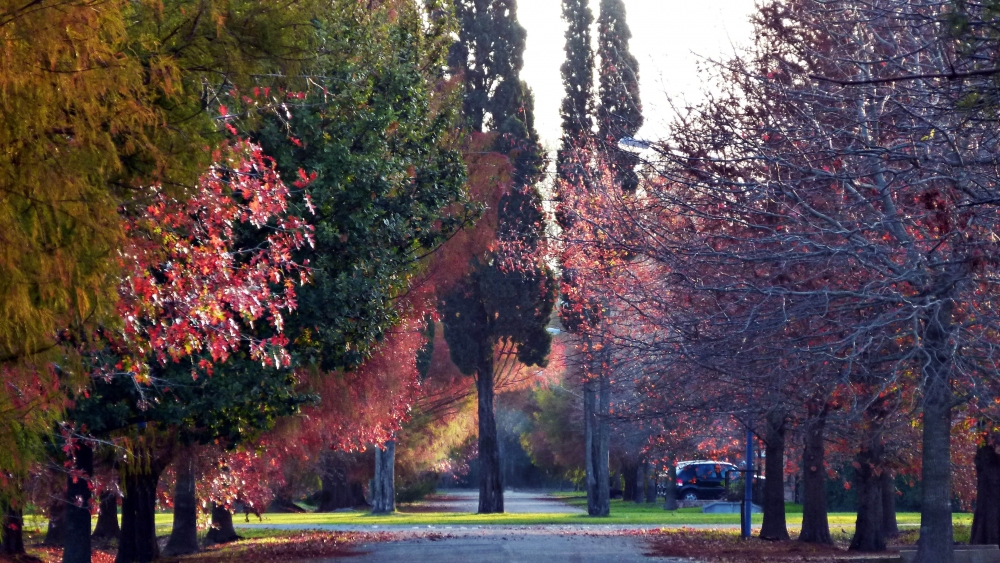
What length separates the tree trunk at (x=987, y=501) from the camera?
20797mm

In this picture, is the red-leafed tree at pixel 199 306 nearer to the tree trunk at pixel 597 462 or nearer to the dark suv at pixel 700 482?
the tree trunk at pixel 597 462

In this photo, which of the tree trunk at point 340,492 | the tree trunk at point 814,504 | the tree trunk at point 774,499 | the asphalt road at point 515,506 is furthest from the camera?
A: the tree trunk at point 340,492

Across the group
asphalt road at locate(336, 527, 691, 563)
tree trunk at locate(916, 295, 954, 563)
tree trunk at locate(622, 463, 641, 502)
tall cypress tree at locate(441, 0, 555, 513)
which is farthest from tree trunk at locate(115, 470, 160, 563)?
tree trunk at locate(622, 463, 641, 502)

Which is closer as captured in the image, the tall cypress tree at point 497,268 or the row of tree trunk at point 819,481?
the row of tree trunk at point 819,481

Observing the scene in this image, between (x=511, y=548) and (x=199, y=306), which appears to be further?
(x=511, y=548)

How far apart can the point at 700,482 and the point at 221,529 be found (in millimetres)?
29435

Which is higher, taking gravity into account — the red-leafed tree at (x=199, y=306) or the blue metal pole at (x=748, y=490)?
the red-leafed tree at (x=199, y=306)

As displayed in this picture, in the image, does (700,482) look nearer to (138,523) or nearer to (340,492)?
(340,492)

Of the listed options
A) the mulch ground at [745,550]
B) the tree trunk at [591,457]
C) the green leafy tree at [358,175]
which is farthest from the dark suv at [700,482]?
the green leafy tree at [358,175]

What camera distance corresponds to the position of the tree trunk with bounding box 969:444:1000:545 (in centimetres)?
2080

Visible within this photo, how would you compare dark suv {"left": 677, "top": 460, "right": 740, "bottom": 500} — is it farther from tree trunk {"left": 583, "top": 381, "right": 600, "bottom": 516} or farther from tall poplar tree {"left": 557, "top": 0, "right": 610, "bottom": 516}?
tall poplar tree {"left": 557, "top": 0, "right": 610, "bottom": 516}

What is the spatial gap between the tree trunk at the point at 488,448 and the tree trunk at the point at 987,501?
21193 mm

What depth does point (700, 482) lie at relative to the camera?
52.2 m

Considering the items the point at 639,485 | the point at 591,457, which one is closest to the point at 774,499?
the point at 591,457
